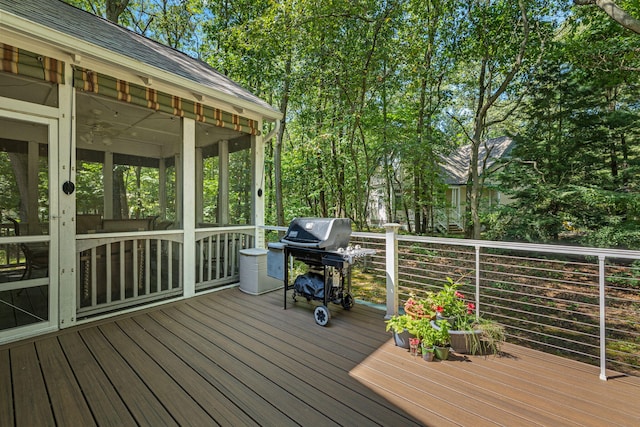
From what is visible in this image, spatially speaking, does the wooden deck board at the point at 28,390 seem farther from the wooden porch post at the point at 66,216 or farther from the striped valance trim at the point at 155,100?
the striped valance trim at the point at 155,100

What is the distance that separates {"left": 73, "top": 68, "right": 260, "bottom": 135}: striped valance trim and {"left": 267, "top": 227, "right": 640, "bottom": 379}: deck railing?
173cm

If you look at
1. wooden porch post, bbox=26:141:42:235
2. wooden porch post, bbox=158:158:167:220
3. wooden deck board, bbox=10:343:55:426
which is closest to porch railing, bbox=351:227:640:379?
wooden porch post, bbox=158:158:167:220

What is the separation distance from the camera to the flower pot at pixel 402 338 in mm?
2520

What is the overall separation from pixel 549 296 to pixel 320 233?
19.3ft

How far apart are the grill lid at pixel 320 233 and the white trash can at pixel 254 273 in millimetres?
995

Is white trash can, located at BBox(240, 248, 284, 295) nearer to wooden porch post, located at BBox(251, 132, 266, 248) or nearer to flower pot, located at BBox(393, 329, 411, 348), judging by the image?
wooden porch post, located at BBox(251, 132, 266, 248)

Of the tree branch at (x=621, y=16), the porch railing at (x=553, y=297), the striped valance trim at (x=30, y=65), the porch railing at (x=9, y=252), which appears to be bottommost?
the porch railing at (x=553, y=297)

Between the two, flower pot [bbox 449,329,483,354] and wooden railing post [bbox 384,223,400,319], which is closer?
flower pot [bbox 449,329,483,354]

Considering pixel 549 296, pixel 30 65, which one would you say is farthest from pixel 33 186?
pixel 549 296

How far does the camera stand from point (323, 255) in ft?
9.87

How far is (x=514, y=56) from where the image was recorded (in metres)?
7.05

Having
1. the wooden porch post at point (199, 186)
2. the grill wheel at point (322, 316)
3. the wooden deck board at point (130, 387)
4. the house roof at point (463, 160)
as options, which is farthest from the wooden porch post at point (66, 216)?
the house roof at point (463, 160)

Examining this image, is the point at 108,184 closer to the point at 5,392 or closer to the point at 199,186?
the point at 199,186

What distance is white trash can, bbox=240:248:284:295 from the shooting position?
4.05m
